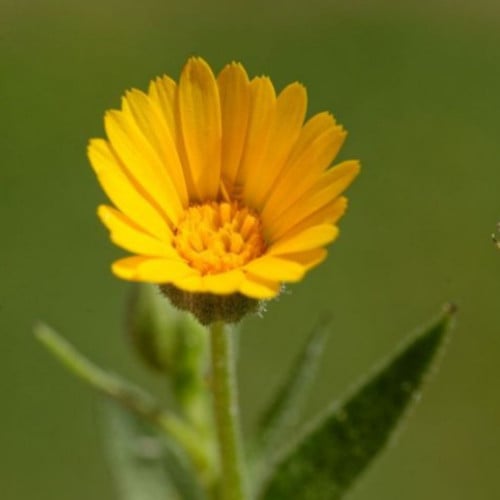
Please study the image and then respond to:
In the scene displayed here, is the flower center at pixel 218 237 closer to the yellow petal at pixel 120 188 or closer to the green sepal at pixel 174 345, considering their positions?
the yellow petal at pixel 120 188

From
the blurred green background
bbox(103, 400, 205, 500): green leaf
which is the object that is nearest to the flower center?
bbox(103, 400, 205, 500): green leaf

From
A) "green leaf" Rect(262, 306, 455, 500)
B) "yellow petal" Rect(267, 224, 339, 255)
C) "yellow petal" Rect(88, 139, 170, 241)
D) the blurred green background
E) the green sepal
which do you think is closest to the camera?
"yellow petal" Rect(267, 224, 339, 255)

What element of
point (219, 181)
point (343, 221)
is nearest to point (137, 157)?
point (219, 181)

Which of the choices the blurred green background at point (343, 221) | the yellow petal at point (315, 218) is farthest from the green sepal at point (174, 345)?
the blurred green background at point (343, 221)

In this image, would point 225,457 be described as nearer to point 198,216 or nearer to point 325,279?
point 198,216

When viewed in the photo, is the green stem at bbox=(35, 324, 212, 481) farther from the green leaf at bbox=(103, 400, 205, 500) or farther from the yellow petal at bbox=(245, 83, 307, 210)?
the yellow petal at bbox=(245, 83, 307, 210)

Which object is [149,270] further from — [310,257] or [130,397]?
[130,397]
